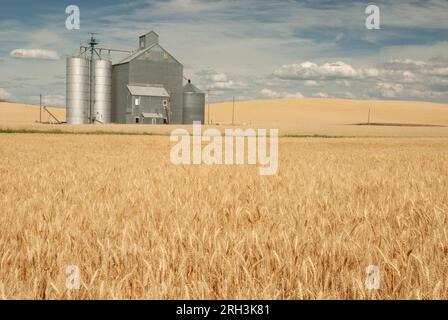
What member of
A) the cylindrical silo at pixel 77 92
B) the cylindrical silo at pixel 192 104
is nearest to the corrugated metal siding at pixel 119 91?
the cylindrical silo at pixel 77 92

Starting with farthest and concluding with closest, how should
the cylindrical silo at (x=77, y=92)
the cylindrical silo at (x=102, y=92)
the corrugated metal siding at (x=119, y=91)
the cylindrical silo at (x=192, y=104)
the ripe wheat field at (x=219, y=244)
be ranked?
the cylindrical silo at (x=192, y=104) → the cylindrical silo at (x=77, y=92) → the cylindrical silo at (x=102, y=92) → the corrugated metal siding at (x=119, y=91) → the ripe wheat field at (x=219, y=244)

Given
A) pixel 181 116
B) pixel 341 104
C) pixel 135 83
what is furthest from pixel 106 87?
pixel 341 104

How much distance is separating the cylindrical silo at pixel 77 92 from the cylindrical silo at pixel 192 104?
1380cm

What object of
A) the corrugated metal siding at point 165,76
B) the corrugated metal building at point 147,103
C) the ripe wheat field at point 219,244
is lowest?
the ripe wheat field at point 219,244

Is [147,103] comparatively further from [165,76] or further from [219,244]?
[219,244]

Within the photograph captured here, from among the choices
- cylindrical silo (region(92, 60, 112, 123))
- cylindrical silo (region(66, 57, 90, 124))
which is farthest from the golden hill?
cylindrical silo (region(66, 57, 90, 124))

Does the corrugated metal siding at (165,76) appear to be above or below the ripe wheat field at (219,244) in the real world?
above

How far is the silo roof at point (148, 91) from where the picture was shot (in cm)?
7062

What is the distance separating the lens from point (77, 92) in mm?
73688

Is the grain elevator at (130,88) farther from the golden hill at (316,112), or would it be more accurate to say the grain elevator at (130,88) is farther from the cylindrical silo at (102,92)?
the golden hill at (316,112)

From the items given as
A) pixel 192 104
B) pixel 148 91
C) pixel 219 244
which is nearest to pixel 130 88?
pixel 148 91

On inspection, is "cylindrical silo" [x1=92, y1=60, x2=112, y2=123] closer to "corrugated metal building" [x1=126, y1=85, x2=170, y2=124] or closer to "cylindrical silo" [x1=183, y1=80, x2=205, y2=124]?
"corrugated metal building" [x1=126, y1=85, x2=170, y2=124]
